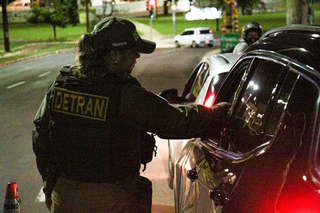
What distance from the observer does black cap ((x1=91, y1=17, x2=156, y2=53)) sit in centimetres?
300

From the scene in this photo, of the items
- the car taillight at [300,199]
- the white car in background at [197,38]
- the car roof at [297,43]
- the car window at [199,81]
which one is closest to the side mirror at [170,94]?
the car window at [199,81]

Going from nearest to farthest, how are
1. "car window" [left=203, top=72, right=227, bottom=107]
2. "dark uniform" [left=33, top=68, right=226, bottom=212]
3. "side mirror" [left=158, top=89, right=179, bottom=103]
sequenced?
"dark uniform" [left=33, top=68, right=226, bottom=212] → "side mirror" [left=158, top=89, right=179, bottom=103] → "car window" [left=203, top=72, right=227, bottom=107]

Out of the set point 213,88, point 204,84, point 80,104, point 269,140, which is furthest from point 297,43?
point 204,84

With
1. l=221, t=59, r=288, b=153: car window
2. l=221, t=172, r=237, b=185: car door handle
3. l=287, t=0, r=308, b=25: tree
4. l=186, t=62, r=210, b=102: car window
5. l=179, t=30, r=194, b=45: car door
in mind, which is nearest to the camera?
l=221, t=172, r=237, b=185: car door handle

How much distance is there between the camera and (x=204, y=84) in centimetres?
588

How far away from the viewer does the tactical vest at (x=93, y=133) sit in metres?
2.94

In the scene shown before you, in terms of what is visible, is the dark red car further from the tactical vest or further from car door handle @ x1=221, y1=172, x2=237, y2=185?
the tactical vest

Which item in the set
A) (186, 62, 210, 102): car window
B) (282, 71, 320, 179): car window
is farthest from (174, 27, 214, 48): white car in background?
(282, 71, 320, 179): car window

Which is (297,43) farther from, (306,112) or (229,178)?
(229,178)

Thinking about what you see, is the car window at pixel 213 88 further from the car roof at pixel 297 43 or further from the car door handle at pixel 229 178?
the car door handle at pixel 229 178

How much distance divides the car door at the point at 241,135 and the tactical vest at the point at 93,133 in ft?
1.33

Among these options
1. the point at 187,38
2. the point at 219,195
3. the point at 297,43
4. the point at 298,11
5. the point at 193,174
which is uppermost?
the point at 297,43

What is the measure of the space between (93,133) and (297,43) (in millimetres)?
1069

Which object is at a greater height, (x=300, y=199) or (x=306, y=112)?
(x=306, y=112)
